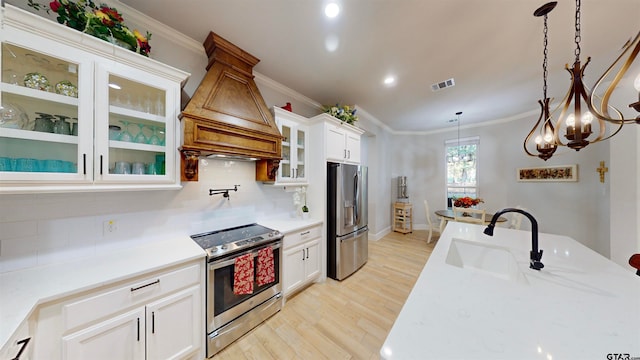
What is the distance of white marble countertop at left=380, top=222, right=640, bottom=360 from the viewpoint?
1.95 feet

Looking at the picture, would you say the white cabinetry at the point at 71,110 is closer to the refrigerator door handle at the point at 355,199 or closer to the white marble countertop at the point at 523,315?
the white marble countertop at the point at 523,315

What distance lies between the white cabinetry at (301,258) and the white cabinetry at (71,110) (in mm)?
1370

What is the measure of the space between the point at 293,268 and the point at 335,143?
5.71 feet

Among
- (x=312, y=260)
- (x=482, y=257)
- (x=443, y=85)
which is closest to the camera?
(x=482, y=257)

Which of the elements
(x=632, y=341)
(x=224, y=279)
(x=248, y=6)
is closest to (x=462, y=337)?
(x=632, y=341)

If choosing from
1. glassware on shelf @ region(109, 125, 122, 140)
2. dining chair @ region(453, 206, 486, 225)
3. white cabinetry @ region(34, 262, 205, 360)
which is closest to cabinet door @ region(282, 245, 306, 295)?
white cabinetry @ region(34, 262, 205, 360)

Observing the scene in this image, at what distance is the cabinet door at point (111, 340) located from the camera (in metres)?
1.06

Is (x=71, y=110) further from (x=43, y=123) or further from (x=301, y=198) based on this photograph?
(x=301, y=198)

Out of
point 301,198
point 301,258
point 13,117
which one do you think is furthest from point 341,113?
point 13,117

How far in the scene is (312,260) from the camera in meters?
2.49

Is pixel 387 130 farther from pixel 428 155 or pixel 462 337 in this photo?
pixel 462 337

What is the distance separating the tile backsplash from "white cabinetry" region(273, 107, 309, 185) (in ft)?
1.43

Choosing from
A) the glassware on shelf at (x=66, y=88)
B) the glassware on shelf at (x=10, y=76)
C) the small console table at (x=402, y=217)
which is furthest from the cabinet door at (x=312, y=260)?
the small console table at (x=402, y=217)

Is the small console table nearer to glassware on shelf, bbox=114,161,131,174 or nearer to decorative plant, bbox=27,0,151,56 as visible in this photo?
glassware on shelf, bbox=114,161,131,174
